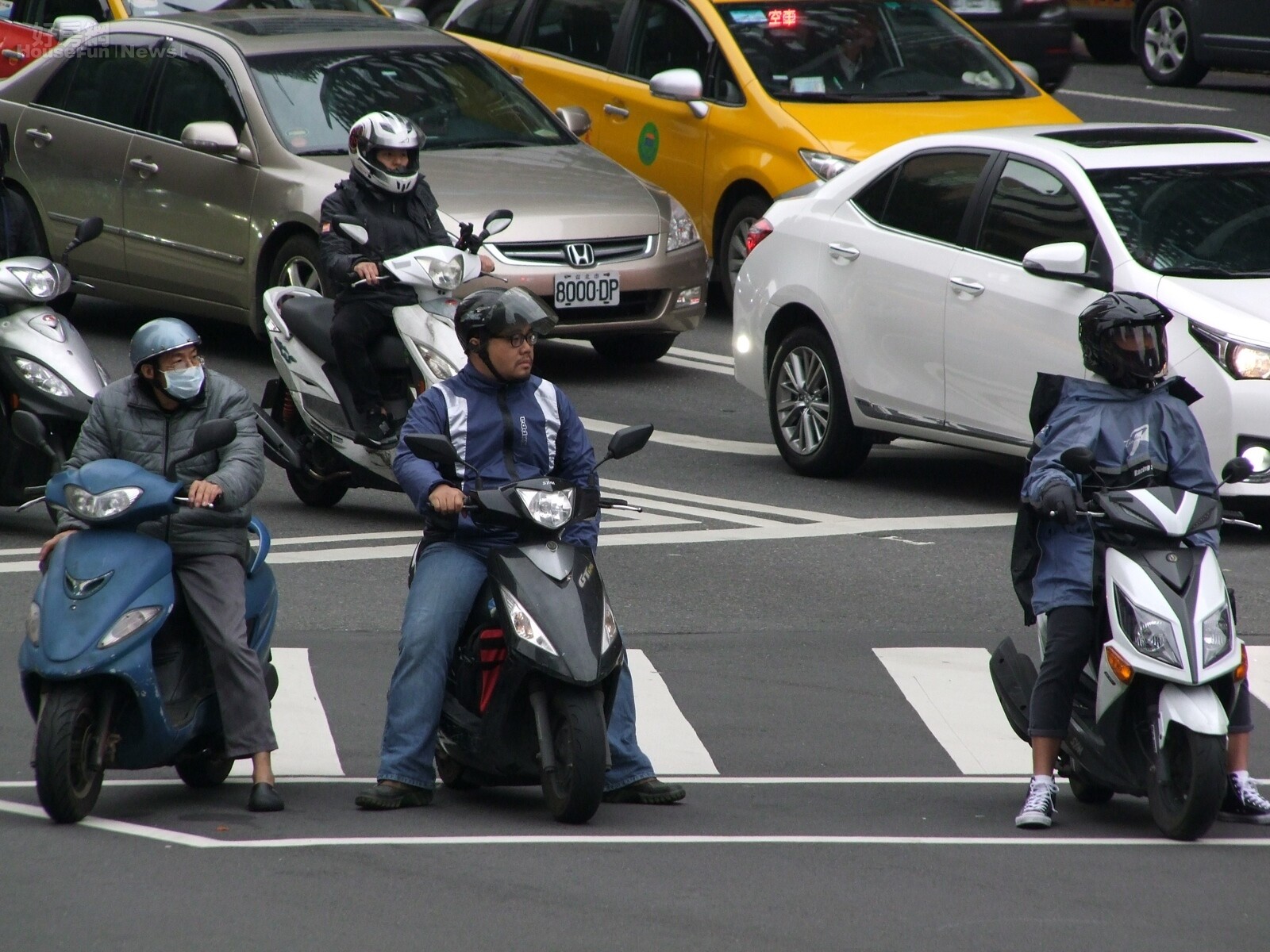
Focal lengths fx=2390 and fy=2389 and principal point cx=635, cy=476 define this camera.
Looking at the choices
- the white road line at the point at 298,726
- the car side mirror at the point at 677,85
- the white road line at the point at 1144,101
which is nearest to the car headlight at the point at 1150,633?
the white road line at the point at 298,726

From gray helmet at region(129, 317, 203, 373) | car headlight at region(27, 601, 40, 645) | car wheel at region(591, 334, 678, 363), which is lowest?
car wheel at region(591, 334, 678, 363)

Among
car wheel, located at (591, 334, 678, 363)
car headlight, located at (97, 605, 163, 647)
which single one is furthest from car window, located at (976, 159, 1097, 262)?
car headlight, located at (97, 605, 163, 647)

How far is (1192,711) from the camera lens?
21.0 ft

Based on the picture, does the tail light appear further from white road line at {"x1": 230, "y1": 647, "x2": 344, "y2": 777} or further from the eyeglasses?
the eyeglasses

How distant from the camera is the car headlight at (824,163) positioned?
14.9 metres

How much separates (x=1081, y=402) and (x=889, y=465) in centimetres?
592

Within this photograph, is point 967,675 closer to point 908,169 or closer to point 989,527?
point 989,527

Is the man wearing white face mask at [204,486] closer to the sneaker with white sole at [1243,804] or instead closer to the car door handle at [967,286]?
the sneaker with white sole at [1243,804]

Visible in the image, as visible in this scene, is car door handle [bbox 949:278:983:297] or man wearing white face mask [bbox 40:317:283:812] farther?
car door handle [bbox 949:278:983:297]

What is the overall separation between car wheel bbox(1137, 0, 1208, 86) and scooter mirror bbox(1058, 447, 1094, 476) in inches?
823

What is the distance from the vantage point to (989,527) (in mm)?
11195

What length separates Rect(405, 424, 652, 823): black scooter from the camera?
664 centimetres

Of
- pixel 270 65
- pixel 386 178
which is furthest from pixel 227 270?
pixel 386 178

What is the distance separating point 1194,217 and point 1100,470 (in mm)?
4434
